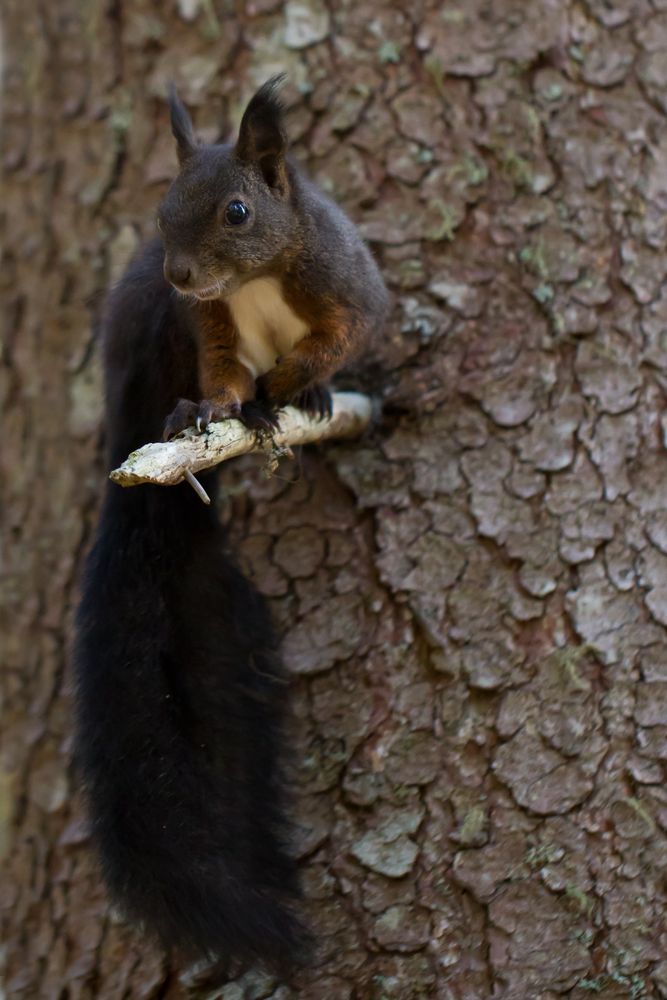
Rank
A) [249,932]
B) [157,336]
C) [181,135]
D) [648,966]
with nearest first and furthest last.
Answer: [249,932]
[648,966]
[181,135]
[157,336]

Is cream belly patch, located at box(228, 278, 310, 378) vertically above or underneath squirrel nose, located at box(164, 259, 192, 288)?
underneath

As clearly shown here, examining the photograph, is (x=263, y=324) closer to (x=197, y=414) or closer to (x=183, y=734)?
(x=197, y=414)

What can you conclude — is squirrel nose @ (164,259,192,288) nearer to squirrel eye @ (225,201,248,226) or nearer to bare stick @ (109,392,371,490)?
squirrel eye @ (225,201,248,226)

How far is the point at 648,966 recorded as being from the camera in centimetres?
213

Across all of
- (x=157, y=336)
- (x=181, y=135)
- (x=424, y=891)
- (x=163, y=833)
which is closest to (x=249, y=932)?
(x=163, y=833)

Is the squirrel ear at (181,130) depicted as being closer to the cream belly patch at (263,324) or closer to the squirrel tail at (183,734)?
the cream belly patch at (263,324)

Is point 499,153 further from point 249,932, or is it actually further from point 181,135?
point 249,932

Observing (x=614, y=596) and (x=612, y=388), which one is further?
(x=612, y=388)

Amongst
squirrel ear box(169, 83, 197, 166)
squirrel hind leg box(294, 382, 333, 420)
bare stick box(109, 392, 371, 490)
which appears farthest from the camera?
squirrel hind leg box(294, 382, 333, 420)

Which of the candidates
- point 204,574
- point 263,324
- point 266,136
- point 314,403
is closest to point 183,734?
point 204,574

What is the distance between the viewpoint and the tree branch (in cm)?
168

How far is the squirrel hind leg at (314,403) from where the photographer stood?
2.43 m

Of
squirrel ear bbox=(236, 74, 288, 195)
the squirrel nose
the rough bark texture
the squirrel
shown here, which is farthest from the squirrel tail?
squirrel ear bbox=(236, 74, 288, 195)

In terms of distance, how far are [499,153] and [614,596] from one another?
1.09 m
